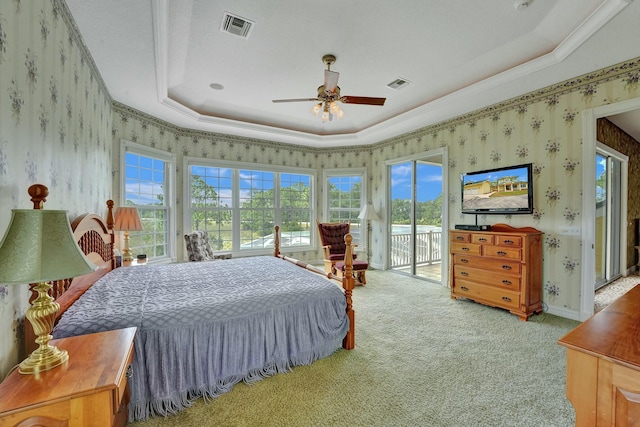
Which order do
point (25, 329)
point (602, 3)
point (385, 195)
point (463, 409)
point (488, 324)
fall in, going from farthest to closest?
point (385, 195)
point (488, 324)
point (602, 3)
point (463, 409)
point (25, 329)

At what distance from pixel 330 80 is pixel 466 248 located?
8.96ft

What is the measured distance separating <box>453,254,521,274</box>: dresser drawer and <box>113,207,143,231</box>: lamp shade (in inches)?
163

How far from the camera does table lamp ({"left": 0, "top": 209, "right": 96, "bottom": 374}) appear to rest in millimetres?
908

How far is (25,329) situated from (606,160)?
6.85m

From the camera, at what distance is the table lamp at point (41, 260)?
0.91 metres

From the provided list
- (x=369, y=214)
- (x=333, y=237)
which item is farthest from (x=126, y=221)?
(x=369, y=214)

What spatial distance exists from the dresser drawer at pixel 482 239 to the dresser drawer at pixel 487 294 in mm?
552

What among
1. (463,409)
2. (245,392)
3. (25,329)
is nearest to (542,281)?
(463,409)

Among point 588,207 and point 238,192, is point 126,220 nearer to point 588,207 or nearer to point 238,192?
point 238,192

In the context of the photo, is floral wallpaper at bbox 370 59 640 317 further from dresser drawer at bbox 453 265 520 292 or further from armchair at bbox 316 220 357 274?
armchair at bbox 316 220 357 274

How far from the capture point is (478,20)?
2.38 m

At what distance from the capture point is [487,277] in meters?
3.45

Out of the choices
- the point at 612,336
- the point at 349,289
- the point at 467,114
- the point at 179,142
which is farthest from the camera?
the point at 179,142

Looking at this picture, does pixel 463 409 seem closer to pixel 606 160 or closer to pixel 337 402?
pixel 337 402
